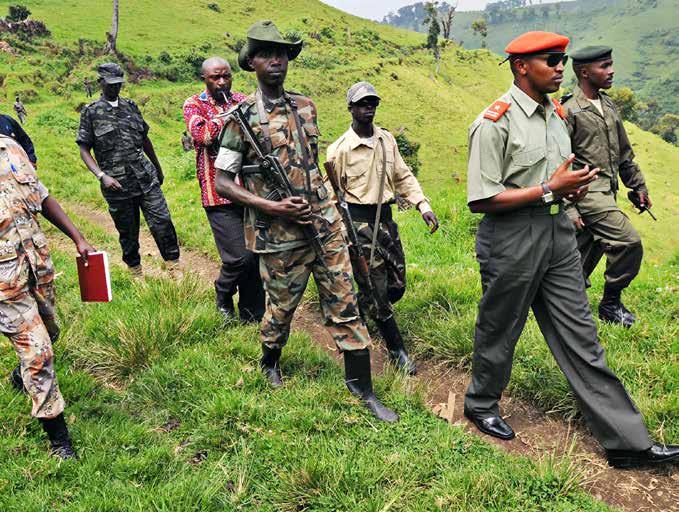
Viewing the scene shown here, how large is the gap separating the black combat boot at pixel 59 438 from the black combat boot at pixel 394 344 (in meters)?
2.30

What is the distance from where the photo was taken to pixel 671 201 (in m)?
31.1

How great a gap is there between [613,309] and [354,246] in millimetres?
2459

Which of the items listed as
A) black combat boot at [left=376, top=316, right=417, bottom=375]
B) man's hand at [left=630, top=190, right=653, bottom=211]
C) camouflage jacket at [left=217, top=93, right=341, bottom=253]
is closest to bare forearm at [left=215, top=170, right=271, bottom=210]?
camouflage jacket at [left=217, top=93, right=341, bottom=253]

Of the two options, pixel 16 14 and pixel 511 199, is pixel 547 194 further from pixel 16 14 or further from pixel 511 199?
pixel 16 14

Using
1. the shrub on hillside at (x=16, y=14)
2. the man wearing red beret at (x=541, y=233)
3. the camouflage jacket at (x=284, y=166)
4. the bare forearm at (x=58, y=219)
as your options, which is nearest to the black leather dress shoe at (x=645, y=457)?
the man wearing red beret at (x=541, y=233)

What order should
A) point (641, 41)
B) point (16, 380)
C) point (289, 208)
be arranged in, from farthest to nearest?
point (641, 41) → point (16, 380) → point (289, 208)

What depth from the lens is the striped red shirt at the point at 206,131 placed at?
475cm

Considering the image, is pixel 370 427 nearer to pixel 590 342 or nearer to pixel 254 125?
pixel 590 342

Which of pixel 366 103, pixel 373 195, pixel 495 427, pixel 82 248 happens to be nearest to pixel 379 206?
pixel 373 195

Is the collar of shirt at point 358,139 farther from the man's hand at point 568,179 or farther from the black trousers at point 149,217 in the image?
the black trousers at point 149,217

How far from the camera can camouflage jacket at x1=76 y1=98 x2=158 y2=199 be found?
5520 mm

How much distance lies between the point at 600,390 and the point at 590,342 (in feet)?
0.91

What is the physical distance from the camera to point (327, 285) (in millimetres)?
3467

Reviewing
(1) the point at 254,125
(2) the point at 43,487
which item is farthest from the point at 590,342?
(2) the point at 43,487
